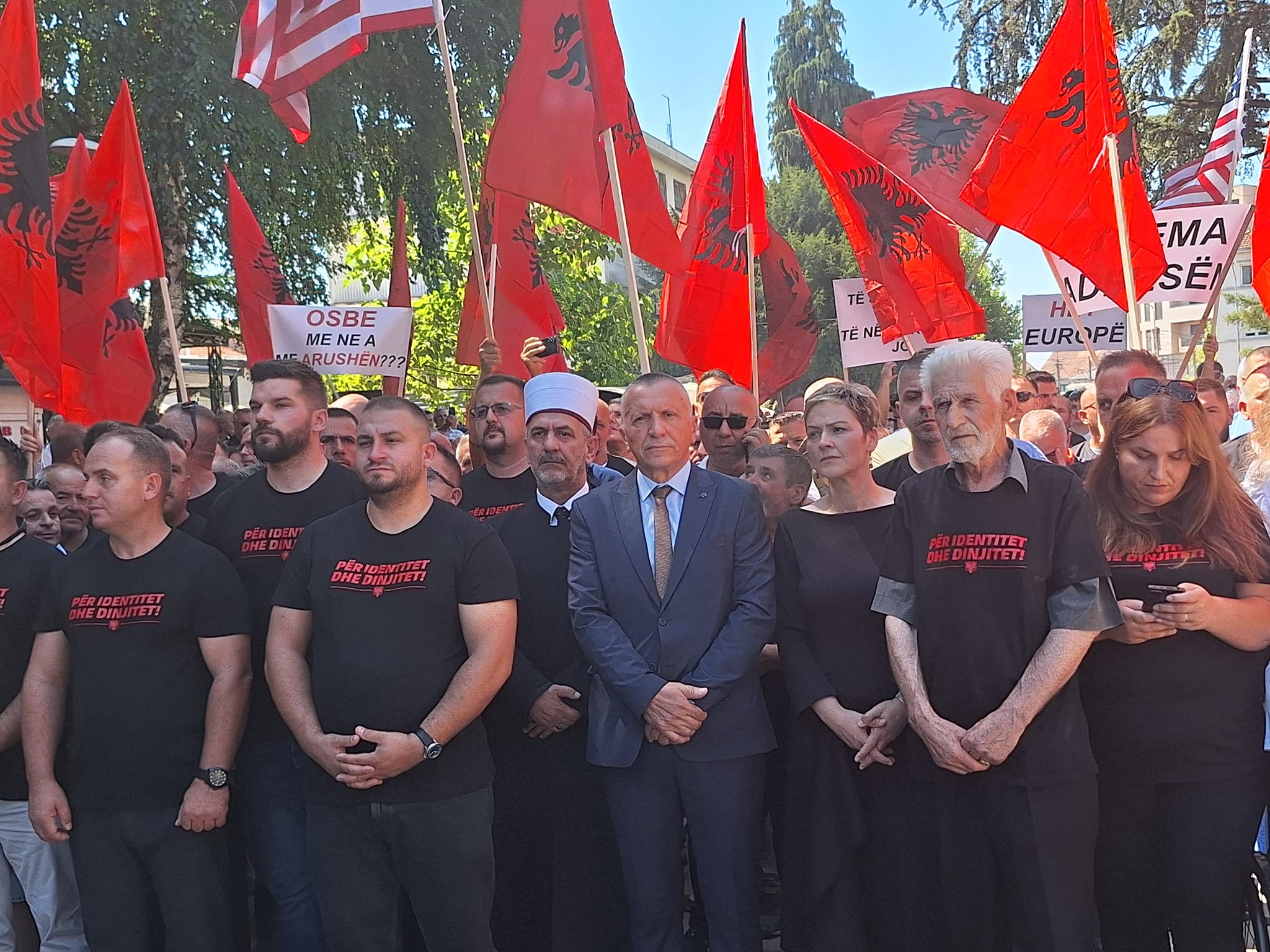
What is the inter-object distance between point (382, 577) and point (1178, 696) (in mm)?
2488

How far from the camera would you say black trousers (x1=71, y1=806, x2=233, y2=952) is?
14.0ft

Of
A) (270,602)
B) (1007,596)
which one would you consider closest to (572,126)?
(270,602)

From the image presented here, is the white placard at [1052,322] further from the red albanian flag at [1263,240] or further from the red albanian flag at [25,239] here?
the red albanian flag at [25,239]

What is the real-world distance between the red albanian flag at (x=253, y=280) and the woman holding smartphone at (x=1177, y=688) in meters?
6.39

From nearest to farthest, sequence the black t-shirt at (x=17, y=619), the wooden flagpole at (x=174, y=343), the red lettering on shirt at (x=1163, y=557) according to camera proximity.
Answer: the red lettering on shirt at (x=1163, y=557), the black t-shirt at (x=17, y=619), the wooden flagpole at (x=174, y=343)

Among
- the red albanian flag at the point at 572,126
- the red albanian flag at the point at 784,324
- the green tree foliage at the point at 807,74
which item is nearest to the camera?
the red albanian flag at the point at 572,126

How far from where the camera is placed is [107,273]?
7656mm

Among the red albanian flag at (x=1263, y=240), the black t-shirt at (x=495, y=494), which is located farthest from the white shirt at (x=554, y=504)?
the red albanian flag at (x=1263, y=240)

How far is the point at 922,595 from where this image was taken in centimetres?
391

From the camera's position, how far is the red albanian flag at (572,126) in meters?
7.25

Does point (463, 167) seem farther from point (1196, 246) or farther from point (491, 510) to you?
point (1196, 246)

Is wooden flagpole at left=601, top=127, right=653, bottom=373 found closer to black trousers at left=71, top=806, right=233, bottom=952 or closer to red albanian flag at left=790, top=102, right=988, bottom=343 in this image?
red albanian flag at left=790, top=102, right=988, bottom=343

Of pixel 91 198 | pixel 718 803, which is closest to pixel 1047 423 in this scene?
pixel 718 803

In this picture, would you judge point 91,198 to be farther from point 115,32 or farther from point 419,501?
point 115,32
